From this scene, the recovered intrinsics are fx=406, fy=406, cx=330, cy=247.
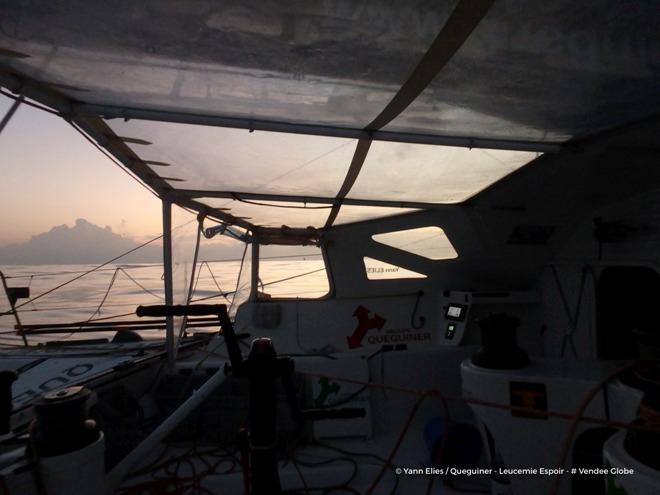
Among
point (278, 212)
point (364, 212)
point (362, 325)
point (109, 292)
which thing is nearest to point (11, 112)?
point (278, 212)

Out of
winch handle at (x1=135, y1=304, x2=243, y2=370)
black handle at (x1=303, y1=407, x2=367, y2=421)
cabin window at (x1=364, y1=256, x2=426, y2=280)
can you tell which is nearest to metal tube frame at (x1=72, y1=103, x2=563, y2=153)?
winch handle at (x1=135, y1=304, x2=243, y2=370)

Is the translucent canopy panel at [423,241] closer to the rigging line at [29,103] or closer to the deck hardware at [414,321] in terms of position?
the deck hardware at [414,321]

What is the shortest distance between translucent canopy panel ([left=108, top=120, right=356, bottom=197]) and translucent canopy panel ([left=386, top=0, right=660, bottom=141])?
2.21 ft

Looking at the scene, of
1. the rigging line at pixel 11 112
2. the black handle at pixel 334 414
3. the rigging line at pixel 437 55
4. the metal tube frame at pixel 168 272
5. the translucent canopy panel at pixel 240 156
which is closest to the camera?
the rigging line at pixel 437 55

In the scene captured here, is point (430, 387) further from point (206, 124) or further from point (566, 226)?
point (206, 124)

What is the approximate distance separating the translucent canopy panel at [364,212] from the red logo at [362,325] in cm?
118

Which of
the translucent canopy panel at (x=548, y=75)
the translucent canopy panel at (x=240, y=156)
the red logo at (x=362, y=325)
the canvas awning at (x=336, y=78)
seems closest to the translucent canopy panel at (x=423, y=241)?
the red logo at (x=362, y=325)

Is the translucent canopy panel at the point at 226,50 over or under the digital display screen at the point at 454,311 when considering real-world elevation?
over

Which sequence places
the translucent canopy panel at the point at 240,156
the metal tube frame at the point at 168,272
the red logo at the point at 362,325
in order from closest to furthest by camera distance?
the translucent canopy panel at the point at 240,156 < the metal tube frame at the point at 168,272 < the red logo at the point at 362,325

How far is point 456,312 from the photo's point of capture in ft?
15.6

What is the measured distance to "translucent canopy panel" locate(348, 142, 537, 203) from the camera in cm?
296

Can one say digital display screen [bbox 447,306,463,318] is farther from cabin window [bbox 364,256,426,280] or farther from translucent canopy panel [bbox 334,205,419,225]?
translucent canopy panel [bbox 334,205,419,225]

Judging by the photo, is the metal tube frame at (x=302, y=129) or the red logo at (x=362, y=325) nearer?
the metal tube frame at (x=302, y=129)

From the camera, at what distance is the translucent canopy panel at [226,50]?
1424 millimetres
